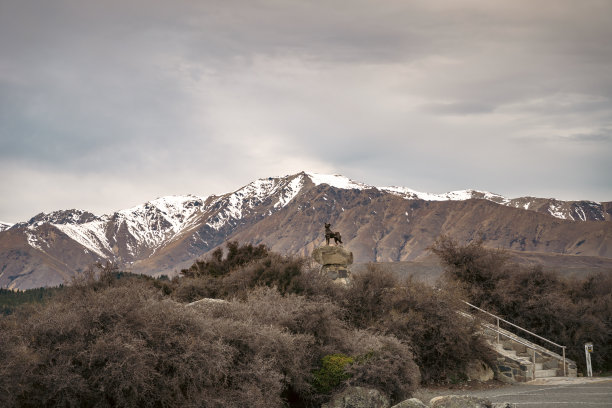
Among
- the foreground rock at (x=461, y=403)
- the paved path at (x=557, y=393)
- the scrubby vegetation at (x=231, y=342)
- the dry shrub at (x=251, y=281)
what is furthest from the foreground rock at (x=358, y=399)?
the dry shrub at (x=251, y=281)

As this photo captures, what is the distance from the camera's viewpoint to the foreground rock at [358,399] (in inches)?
480

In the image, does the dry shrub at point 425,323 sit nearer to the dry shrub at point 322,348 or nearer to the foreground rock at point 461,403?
the dry shrub at point 322,348

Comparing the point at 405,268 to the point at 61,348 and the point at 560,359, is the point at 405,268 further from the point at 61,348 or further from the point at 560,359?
the point at 61,348

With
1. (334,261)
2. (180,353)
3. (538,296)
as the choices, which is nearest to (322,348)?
(180,353)

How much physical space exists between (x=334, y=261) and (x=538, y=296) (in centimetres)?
1022

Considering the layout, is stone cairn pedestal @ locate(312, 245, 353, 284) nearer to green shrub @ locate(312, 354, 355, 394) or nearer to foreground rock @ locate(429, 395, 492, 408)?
green shrub @ locate(312, 354, 355, 394)

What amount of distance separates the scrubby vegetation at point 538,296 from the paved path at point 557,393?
602cm

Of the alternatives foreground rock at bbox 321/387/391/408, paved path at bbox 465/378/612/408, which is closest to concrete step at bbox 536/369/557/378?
paved path at bbox 465/378/612/408

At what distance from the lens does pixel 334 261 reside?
81.9 ft

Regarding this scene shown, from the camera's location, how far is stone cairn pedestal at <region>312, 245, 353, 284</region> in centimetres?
2465

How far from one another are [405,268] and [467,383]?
89127 millimetres

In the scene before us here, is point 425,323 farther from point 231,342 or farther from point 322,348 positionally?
point 231,342

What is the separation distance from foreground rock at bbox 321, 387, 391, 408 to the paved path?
14.9ft

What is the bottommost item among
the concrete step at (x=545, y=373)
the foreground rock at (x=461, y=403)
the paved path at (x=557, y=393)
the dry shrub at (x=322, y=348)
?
the concrete step at (x=545, y=373)
